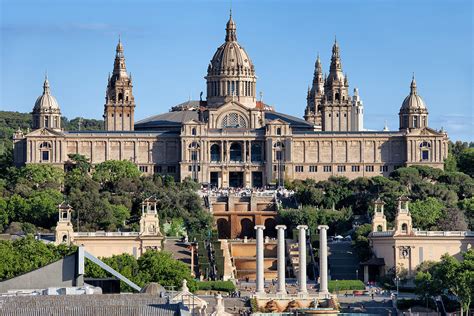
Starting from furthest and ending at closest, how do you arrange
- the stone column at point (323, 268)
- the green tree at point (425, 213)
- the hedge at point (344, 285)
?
the green tree at point (425, 213) → the hedge at point (344, 285) → the stone column at point (323, 268)

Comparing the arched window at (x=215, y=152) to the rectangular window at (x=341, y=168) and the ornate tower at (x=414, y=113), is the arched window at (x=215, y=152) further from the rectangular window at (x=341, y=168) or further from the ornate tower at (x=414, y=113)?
the ornate tower at (x=414, y=113)

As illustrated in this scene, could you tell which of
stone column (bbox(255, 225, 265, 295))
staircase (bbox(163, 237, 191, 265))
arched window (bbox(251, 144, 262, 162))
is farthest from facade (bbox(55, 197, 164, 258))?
arched window (bbox(251, 144, 262, 162))

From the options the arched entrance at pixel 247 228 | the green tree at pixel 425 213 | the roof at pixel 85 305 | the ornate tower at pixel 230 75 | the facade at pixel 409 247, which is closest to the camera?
the roof at pixel 85 305

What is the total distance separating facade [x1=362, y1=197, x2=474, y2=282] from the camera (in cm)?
12875

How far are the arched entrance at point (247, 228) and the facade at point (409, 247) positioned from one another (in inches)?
1046

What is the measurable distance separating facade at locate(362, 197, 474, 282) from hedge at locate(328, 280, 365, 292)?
6.69m

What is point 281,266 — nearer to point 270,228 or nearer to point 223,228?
point 270,228

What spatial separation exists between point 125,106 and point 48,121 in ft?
25.9

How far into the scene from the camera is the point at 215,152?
181m

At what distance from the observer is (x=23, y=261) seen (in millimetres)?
105312

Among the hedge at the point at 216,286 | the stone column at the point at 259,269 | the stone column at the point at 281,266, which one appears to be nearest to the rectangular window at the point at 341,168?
the hedge at the point at 216,286

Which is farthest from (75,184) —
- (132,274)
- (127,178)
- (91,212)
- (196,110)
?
(132,274)

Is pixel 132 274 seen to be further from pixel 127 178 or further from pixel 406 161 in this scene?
pixel 406 161

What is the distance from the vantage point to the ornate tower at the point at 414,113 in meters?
181
